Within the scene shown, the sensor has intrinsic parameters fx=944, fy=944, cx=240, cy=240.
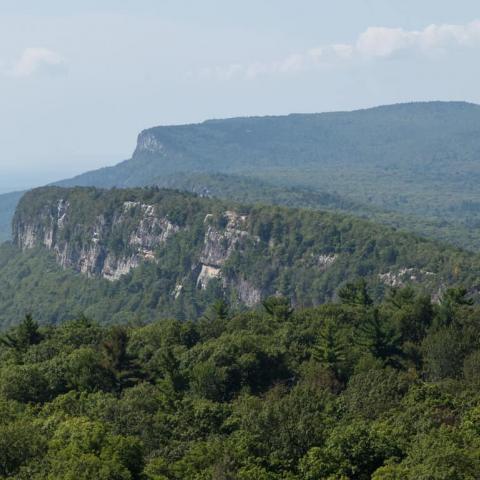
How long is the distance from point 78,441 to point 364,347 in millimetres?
32943

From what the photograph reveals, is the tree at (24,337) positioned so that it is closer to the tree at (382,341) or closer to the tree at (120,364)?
the tree at (120,364)

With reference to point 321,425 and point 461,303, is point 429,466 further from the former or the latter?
point 461,303

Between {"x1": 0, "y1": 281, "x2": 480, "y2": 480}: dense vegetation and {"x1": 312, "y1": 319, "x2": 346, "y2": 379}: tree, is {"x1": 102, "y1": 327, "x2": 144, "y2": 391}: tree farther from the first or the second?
{"x1": 312, "y1": 319, "x2": 346, "y2": 379}: tree

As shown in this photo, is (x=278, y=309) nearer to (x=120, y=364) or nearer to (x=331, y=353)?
(x=331, y=353)

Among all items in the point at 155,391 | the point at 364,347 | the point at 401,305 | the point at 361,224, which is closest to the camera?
the point at 155,391

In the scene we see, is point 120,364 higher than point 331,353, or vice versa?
point 120,364

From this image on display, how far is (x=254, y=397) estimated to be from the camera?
219 feet

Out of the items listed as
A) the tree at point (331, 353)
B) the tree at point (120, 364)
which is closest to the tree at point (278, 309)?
the tree at point (331, 353)

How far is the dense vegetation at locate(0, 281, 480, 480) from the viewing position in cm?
4984

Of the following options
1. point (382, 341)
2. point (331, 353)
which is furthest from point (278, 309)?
point (331, 353)

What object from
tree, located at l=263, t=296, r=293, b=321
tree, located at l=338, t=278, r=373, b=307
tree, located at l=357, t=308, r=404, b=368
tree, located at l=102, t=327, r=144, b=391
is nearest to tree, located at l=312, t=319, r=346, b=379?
tree, located at l=357, t=308, r=404, b=368

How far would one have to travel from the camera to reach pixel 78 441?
52062 millimetres

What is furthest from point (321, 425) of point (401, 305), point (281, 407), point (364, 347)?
point (401, 305)

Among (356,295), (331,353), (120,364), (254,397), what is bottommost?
(356,295)
